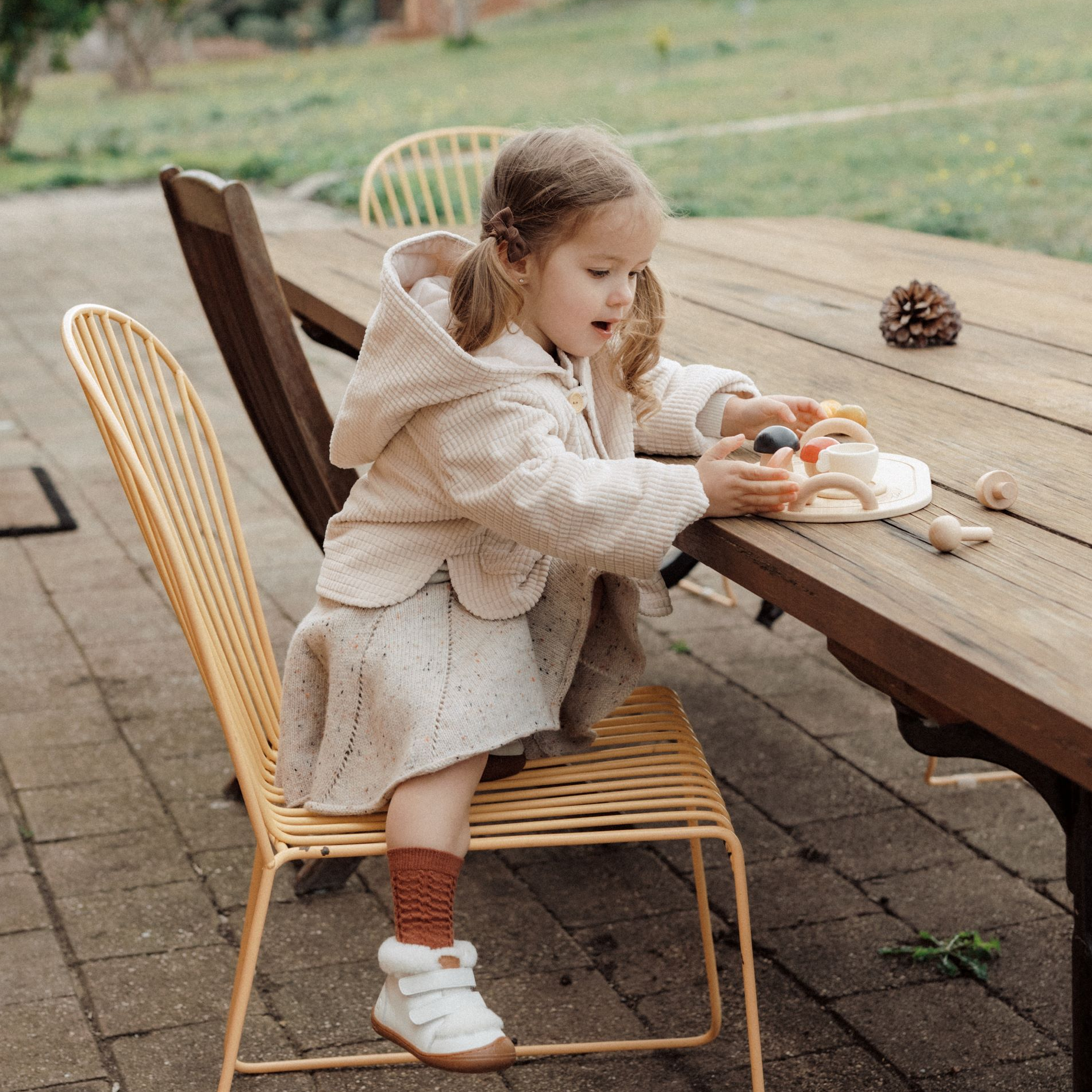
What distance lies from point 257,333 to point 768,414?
727 millimetres

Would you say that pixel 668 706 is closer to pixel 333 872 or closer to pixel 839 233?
pixel 333 872

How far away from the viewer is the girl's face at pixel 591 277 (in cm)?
162

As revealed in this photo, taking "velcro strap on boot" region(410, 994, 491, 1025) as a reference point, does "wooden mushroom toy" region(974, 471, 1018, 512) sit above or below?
above

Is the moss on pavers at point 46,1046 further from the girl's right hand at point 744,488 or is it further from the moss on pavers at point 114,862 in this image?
the girl's right hand at point 744,488

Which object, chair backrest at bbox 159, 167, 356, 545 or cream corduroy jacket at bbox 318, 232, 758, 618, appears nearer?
cream corduroy jacket at bbox 318, 232, 758, 618

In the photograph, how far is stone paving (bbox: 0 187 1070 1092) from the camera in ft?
6.40

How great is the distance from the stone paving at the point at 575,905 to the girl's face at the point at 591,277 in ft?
3.17

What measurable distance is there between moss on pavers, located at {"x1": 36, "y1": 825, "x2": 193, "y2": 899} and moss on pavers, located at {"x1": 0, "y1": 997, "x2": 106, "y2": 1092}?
32cm

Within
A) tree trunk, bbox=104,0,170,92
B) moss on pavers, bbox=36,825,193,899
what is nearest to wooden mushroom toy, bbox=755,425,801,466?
moss on pavers, bbox=36,825,193,899

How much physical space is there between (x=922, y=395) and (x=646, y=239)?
0.51 meters

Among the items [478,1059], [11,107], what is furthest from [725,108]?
[478,1059]

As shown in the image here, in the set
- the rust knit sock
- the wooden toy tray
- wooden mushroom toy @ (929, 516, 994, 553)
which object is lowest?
the rust knit sock

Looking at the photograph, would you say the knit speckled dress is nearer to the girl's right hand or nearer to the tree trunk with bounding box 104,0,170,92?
the girl's right hand

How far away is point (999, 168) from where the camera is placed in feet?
30.3
